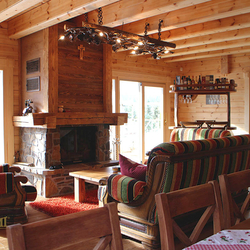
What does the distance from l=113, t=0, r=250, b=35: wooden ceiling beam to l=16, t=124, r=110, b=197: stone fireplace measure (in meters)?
2.04

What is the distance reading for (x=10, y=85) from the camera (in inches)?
221

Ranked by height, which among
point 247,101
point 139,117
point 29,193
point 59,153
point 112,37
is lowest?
point 29,193

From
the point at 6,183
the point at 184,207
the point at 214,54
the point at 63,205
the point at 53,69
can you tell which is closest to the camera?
the point at 184,207

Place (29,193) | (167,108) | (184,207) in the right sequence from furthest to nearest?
(167,108), (29,193), (184,207)

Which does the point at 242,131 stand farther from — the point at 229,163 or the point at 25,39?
the point at 25,39

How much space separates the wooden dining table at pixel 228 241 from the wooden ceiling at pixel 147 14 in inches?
114

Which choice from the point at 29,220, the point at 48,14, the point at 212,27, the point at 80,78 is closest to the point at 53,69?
the point at 80,78

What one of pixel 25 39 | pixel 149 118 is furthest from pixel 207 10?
pixel 149 118

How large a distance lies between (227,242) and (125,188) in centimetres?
168

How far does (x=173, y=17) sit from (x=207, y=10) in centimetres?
66

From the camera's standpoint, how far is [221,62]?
7699mm

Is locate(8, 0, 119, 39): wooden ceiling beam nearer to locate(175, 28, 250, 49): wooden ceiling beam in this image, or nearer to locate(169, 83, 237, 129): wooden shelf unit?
locate(169, 83, 237, 129): wooden shelf unit

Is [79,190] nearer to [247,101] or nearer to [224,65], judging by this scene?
[247,101]

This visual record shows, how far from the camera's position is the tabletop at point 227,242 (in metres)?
1.25
